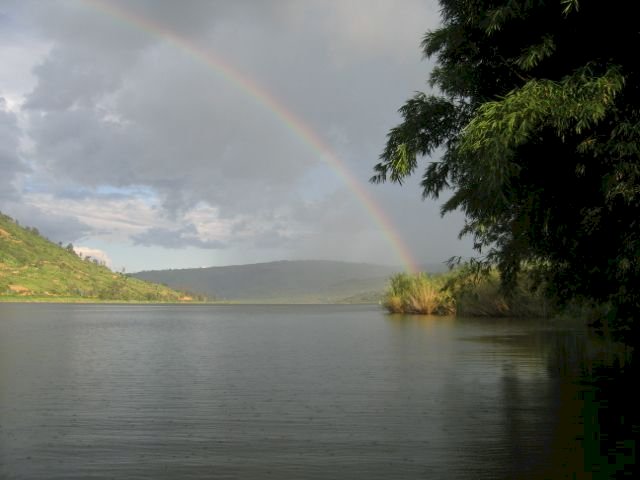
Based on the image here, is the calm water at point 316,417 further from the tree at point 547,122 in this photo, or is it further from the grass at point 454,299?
the grass at point 454,299

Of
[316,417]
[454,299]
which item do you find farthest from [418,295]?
[316,417]

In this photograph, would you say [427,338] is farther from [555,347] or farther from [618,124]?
[618,124]

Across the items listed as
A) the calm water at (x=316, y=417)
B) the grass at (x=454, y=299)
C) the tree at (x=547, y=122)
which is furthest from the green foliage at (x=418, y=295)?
the tree at (x=547, y=122)

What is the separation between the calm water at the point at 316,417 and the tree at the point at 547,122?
3.83 metres

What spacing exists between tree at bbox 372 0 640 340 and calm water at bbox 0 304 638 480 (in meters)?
3.83

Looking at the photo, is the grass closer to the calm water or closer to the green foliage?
the green foliage

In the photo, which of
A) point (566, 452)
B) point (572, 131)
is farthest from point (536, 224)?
point (566, 452)

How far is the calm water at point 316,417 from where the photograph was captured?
924 cm

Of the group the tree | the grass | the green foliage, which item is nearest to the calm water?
the tree

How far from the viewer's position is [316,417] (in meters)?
12.9

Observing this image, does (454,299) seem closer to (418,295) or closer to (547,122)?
(418,295)

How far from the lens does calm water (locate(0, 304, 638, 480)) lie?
924 centimetres

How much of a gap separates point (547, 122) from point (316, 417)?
23.7ft

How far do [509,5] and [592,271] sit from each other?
30.6ft
